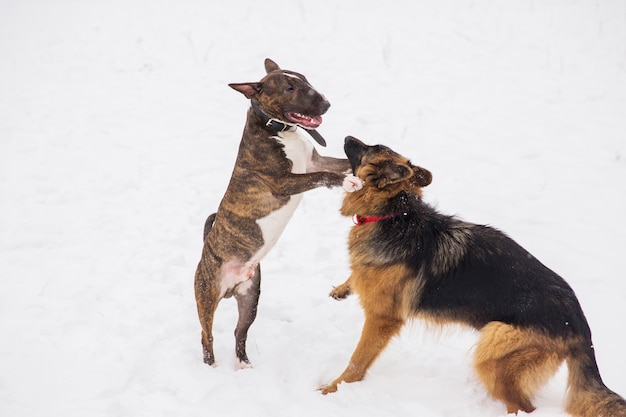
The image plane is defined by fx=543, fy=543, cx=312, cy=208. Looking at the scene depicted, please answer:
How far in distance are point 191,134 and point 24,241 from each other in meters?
3.17

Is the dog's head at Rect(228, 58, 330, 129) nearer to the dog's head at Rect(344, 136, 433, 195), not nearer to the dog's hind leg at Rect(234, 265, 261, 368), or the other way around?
the dog's head at Rect(344, 136, 433, 195)

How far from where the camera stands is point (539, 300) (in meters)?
4.08

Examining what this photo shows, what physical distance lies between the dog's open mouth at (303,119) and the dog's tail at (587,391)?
8.96 feet

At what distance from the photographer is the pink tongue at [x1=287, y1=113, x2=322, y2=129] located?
4.77 meters

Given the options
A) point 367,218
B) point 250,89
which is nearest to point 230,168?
point 250,89

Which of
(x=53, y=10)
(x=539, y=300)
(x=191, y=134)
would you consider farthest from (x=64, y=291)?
(x=53, y=10)

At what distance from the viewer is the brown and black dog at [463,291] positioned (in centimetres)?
399

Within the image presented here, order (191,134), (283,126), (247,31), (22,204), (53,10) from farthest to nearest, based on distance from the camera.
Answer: (53,10) < (247,31) < (191,134) < (22,204) < (283,126)

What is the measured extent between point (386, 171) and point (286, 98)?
1109 millimetres

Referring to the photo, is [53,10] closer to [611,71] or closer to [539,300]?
[611,71]

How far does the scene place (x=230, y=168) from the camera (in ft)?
26.2

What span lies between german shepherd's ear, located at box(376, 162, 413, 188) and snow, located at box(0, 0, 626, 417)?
1.35 m

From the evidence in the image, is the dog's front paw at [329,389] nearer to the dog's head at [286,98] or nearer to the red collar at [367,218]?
the red collar at [367,218]

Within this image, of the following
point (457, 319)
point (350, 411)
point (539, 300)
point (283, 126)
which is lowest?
point (350, 411)
